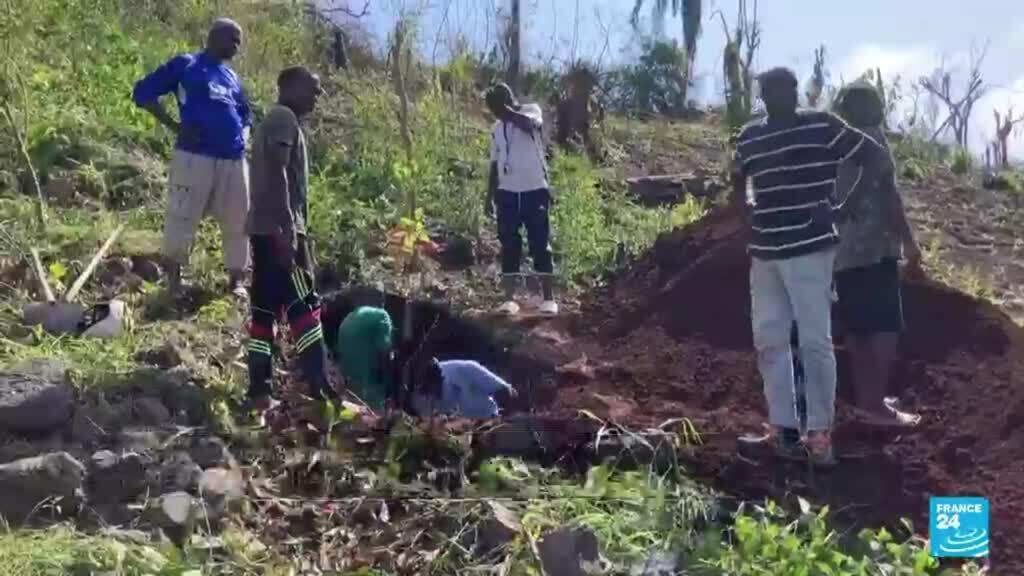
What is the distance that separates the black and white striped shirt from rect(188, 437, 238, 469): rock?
83.8 inches

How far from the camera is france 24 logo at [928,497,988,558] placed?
4512 mm

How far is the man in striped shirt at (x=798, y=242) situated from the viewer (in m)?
5.05

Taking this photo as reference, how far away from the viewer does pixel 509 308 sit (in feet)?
27.5

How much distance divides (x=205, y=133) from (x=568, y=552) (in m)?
3.62

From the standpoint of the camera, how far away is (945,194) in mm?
14016

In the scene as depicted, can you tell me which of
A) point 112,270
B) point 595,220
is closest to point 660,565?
point 112,270

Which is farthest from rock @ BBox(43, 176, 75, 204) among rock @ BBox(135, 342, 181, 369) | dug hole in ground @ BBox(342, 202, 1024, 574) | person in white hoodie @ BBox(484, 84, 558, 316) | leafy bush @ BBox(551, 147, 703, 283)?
leafy bush @ BBox(551, 147, 703, 283)

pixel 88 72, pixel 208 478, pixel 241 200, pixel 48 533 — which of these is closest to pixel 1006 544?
pixel 208 478

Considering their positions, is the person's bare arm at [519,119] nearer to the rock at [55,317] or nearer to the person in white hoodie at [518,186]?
the person in white hoodie at [518,186]

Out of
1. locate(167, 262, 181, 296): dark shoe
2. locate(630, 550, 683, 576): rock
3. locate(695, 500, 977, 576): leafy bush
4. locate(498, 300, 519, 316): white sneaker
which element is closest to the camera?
locate(695, 500, 977, 576): leafy bush

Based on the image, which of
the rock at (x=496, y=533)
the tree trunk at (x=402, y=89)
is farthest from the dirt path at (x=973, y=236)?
the rock at (x=496, y=533)

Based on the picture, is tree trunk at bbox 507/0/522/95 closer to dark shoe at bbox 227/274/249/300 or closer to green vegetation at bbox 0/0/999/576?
green vegetation at bbox 0/0/999/576

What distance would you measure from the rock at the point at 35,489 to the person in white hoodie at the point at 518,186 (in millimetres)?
4078

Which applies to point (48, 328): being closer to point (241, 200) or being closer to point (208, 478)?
point (241, 200)
